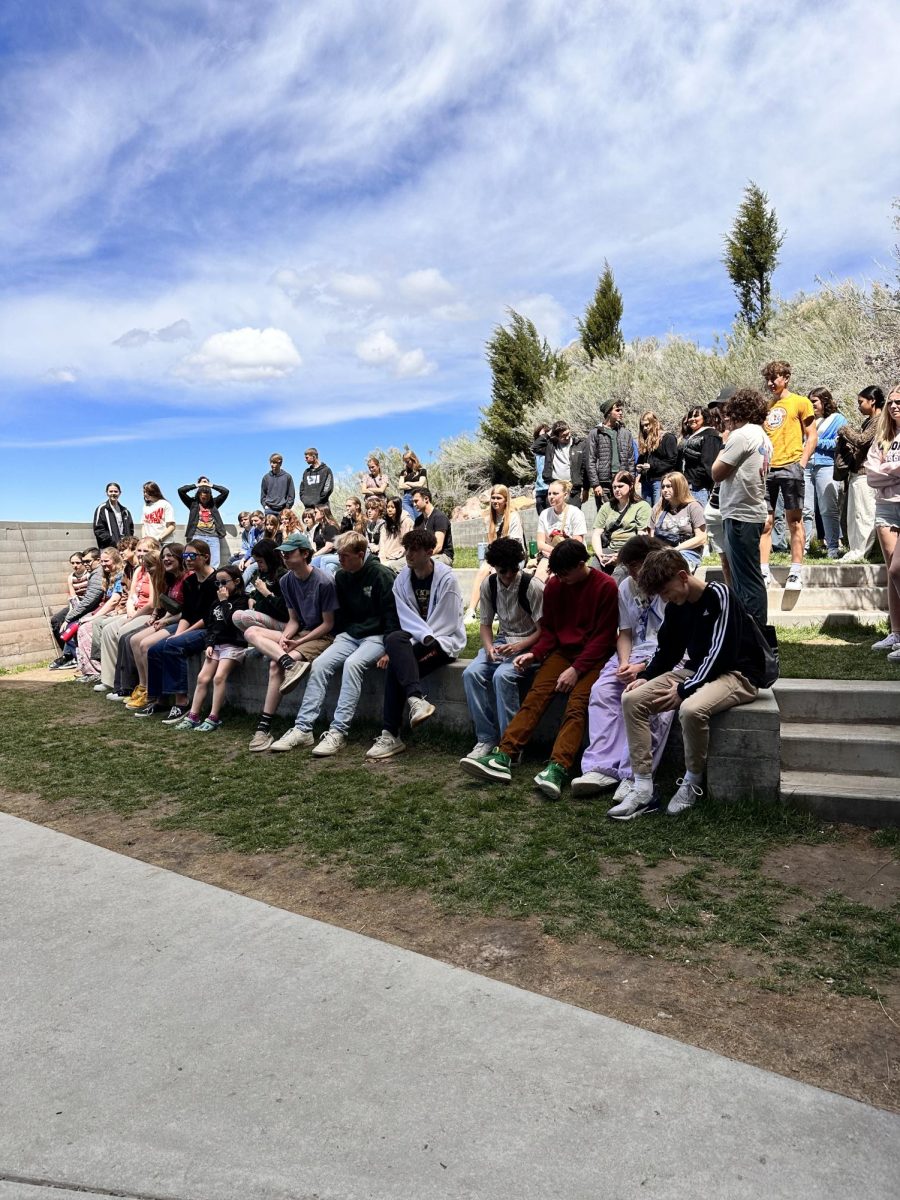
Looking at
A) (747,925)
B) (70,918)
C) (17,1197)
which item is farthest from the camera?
(70,918)

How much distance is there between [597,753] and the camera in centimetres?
499

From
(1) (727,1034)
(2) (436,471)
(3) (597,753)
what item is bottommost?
(1) (727,1034)

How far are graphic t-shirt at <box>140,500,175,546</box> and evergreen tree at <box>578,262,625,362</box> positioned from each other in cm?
1866

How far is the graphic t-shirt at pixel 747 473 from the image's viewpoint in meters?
5.63

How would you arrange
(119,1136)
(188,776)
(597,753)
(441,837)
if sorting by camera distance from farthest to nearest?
(188,776) < (597,753) < (441,837) < (119,1136)

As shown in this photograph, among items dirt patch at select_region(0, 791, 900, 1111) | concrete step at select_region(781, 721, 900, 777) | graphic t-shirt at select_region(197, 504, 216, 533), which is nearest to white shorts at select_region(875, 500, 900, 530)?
concrete step at select_region(781, 721, 900, 777)

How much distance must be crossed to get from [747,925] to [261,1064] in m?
1.91

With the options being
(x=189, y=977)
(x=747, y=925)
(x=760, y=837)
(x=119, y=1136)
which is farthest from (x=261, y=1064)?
(x=760, y=837)

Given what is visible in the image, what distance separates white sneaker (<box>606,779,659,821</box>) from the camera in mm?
4551

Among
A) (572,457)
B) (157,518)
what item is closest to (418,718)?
(572,457)

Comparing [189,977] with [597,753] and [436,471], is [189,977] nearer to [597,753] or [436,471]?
[597,753]

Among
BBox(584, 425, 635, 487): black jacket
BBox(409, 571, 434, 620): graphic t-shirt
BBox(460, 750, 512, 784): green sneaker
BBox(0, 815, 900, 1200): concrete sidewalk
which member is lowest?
BBox(0, 815, 900, 1200): concrete sidewalk

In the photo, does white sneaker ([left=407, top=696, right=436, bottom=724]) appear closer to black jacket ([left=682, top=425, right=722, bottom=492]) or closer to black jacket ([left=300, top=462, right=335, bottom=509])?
black jacket ([left=682, top=425, right=722, bottom=492])

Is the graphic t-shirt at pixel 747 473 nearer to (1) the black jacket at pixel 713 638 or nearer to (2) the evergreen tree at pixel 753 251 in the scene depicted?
(1) the black jacket at pixel 713 638
